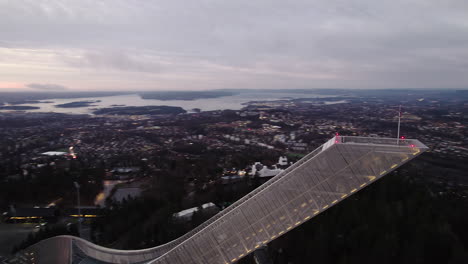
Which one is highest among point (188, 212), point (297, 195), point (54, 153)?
point (297, 195)

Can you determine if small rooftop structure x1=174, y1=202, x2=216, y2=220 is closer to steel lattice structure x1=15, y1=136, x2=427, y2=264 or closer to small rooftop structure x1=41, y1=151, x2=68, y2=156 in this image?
steel lattice structure x1=15, y1=136, x2=427, y2=264

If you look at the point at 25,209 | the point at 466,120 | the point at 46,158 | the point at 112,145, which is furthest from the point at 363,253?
the point at 466,120

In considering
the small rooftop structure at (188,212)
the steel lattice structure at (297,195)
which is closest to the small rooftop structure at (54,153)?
the small rooftop structure at (188,212)

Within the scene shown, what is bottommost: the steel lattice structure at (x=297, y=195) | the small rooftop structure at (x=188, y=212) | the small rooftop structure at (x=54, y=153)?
the small rooftop structure at (x=54, y=153)

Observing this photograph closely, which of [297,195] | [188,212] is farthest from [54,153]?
[297,195]

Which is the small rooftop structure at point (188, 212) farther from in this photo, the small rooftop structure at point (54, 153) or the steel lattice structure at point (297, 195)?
the small rooftop structure at point (54, 153)

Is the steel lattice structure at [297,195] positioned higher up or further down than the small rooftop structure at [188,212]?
higher up

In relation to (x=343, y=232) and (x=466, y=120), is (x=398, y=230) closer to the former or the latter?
(x=343, y=232)

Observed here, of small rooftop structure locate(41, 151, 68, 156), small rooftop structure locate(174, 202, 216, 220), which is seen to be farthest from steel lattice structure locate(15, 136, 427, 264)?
small rooftop structure locate(41, 151, 68, 156)

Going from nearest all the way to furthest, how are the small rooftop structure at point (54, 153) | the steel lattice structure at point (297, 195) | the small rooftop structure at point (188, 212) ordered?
the steel lattice structure at point (297, 195)
the small rooftop structure at point (188, 212)
the small rooftop structure at point (54, 153)

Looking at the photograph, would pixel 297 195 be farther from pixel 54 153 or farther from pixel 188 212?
pixel 54 153
